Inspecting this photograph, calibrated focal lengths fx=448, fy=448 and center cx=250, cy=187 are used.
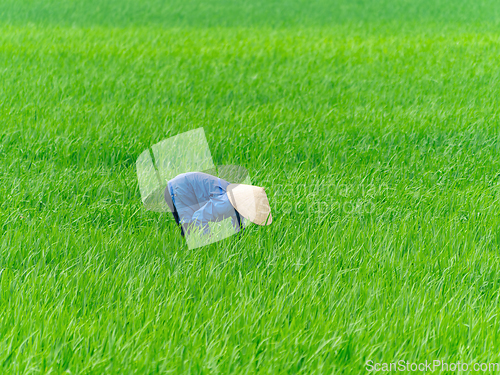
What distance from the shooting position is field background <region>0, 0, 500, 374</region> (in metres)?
2.08

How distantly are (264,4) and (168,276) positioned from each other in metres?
16.1

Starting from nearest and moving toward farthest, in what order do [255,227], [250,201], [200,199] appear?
[250,201] → [200,199] → [255,227]

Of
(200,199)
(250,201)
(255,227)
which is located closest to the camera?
(250,201)

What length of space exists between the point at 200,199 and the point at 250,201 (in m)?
0.40

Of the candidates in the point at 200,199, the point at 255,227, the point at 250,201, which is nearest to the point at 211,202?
the point at 200,199

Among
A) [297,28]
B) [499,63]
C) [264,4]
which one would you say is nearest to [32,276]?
[499,63]

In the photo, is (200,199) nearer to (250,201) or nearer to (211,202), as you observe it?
(211,202)

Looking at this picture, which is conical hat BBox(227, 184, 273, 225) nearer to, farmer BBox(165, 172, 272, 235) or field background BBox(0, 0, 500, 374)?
farmer BBox(165, 172, 272, 235)

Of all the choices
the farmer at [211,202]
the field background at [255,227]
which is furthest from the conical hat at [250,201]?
the field background at [255,227]

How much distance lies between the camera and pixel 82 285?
2.45 metres

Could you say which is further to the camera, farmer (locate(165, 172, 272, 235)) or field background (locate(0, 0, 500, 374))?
farmer (locate(165, 172, 272, 235))

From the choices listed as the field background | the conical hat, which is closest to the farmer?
the conical hat

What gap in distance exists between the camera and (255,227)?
3123 mm

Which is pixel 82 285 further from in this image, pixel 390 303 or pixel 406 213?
pixel 406 213
